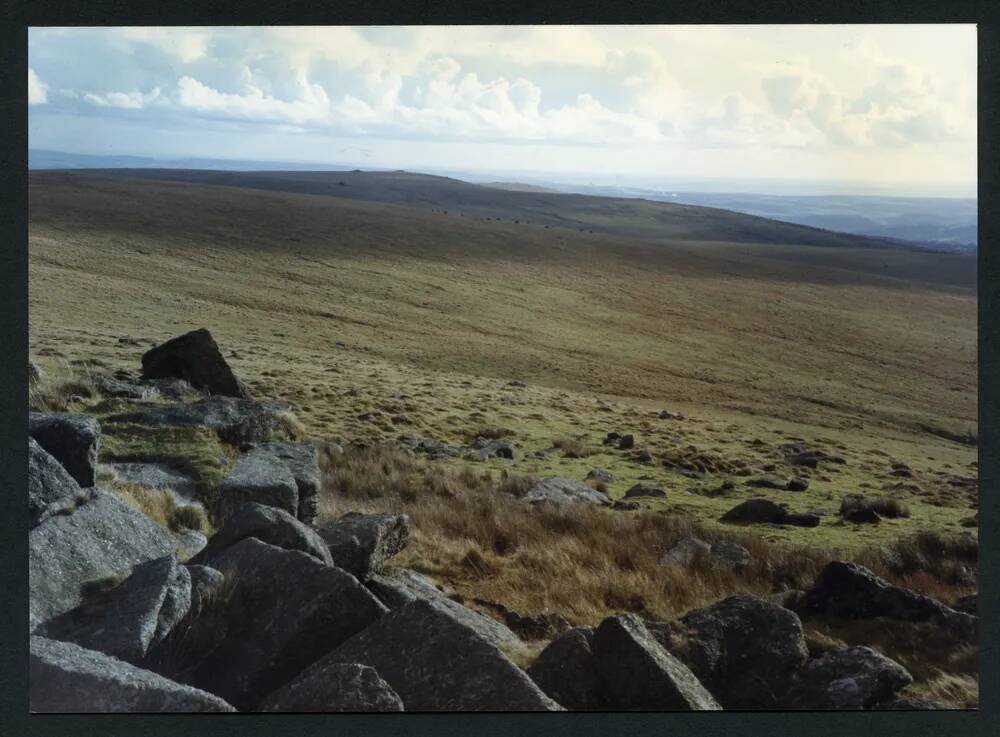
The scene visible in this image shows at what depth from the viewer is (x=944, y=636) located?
23.8 feet

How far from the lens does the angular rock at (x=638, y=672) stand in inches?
237

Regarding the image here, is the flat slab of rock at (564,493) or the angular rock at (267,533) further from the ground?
the angular rock at (267,533)

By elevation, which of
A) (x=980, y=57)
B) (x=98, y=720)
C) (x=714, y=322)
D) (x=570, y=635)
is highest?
(x=980, y=57)

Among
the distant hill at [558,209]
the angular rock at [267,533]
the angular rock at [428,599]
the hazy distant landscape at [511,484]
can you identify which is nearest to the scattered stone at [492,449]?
the hazy distant landscape at [511,484]

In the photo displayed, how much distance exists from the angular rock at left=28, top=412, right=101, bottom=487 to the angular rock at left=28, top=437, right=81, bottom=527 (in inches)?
10.2

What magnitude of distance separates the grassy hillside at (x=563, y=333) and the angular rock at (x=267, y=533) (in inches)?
222

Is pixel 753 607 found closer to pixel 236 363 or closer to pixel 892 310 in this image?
pixel 236 363

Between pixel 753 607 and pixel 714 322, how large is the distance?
20.6m

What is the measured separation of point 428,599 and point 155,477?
10.3ft

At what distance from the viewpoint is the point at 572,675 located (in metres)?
6.28

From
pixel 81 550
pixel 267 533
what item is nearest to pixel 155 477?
pixel 81 550

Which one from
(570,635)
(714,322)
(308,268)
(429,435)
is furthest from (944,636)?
(308,268)

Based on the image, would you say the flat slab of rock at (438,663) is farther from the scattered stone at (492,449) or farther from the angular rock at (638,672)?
the scattered stone at (492,449)

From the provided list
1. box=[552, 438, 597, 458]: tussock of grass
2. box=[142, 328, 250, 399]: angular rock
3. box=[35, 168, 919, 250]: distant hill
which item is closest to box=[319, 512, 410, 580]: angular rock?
box=[142, 328, 250, 399]: angular rock
